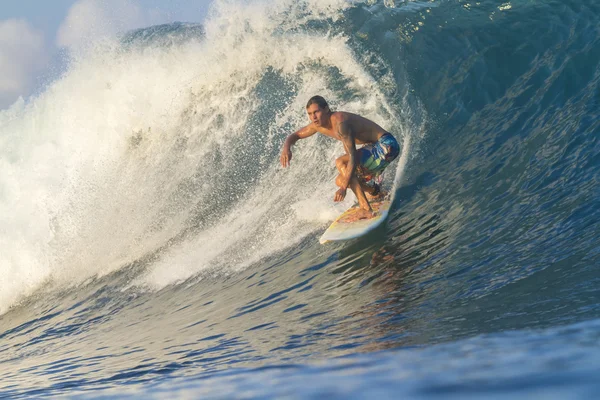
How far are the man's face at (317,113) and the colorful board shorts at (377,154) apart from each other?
59 centimetres

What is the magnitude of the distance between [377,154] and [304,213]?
4.79 ft

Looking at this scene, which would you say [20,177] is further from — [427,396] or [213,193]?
[427,396]

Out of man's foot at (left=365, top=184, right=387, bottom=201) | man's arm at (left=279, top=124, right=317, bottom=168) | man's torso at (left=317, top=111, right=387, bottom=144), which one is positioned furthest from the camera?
man's foot at (left=365, top=184, right=387, bottom=201)

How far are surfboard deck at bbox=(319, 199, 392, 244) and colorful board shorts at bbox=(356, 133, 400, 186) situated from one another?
0.41 meters

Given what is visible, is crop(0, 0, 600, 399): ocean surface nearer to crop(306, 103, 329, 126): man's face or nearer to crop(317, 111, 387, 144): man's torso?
crop(317, 111, 387, 144): man's torso

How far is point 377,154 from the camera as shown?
7.06 m

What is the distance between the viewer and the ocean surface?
300 cm

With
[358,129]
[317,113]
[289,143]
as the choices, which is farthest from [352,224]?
[317,113]

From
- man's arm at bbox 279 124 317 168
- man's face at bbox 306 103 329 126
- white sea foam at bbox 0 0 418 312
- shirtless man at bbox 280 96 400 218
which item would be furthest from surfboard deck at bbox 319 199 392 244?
man's face at bbox 306 103 329 126

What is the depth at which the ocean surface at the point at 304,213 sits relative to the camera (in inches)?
118

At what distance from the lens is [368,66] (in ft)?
35.7

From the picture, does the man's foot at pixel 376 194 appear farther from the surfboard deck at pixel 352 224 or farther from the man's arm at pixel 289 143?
the man's arm at pixel 289 143

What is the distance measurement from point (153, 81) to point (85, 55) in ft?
7.37

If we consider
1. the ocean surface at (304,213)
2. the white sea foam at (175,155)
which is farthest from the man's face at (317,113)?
the white sea foam at (175,155)
